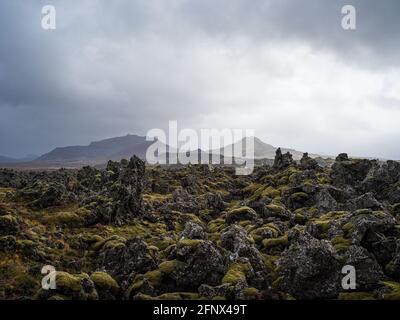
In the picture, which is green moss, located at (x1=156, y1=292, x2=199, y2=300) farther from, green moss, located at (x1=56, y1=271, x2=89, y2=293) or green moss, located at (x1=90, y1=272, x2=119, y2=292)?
green moss, located at (x1=56, y1=271, x2=89, y2=293)

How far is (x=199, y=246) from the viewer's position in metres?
34.5

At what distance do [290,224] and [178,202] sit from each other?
107 feet

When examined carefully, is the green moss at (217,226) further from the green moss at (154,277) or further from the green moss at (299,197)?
the green moss at (154,277)

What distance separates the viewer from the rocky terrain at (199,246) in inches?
1199

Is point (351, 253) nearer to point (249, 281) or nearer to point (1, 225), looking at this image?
point (249, 281)

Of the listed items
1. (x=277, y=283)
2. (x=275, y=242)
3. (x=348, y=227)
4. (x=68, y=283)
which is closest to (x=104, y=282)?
(x=68, y=283)

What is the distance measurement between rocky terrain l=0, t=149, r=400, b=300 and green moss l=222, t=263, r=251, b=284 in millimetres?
126

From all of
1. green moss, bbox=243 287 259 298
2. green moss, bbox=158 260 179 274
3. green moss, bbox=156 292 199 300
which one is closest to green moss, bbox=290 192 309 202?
green moss, bbox=158 260 179 274

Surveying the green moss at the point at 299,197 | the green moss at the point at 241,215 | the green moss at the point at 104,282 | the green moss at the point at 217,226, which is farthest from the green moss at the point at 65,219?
the green moss at the point at 299,197

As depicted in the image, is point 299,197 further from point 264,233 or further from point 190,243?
point 190,243

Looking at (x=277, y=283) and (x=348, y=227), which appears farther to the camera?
(x=348, y=227)

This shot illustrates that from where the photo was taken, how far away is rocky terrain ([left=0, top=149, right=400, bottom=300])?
3045 centimetres

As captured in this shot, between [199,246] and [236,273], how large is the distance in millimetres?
4380
